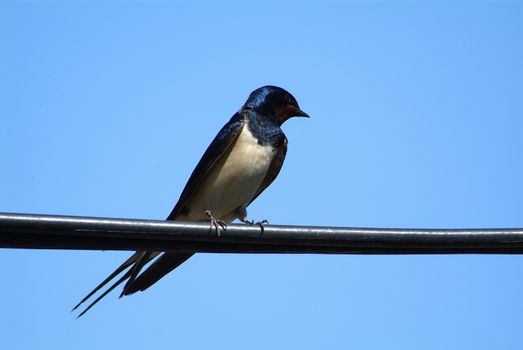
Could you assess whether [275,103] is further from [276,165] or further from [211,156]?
[211,156]

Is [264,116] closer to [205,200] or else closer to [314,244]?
[205,200]

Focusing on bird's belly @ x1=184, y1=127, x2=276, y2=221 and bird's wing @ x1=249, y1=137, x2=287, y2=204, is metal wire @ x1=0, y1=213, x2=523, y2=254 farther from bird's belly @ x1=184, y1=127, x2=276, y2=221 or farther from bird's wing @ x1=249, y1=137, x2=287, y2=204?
bird's wing @ x1=249, y1=137, x2=287, y2=204

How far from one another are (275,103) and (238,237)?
289cm

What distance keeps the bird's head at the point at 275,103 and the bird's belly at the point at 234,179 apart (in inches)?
21.5

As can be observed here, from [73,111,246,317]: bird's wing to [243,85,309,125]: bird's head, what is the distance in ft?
0.80

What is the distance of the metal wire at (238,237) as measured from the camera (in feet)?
8.39

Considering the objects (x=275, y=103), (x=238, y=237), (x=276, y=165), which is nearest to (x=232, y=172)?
(x=276, y=165)

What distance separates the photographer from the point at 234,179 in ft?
16.0

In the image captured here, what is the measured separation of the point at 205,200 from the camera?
4.94 meters

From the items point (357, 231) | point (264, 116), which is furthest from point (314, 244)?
point (264, 116)

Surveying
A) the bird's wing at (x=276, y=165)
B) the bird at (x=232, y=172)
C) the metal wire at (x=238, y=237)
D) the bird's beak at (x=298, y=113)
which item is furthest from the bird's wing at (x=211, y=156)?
the metal wire at (x=238, y=237)

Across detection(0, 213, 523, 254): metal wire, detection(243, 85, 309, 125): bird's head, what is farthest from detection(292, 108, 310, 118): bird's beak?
detection(0, 213, 523, 254): metal wire

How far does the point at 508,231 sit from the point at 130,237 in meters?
1.21

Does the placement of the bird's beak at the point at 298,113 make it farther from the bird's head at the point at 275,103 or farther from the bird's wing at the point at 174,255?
the bird's wing at the point at 174,255
